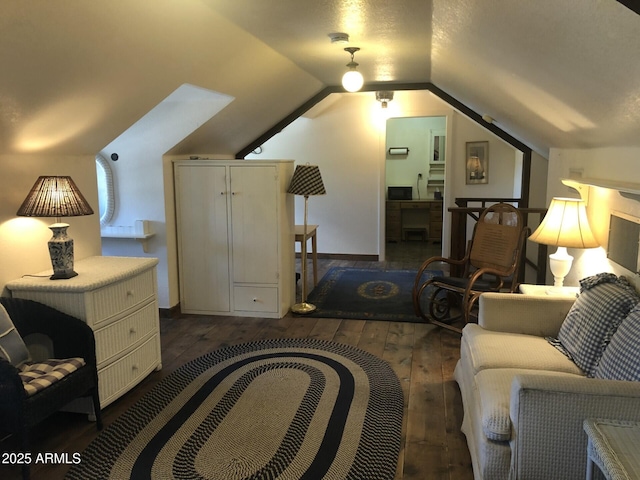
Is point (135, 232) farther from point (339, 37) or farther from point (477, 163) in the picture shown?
point (477, 163)

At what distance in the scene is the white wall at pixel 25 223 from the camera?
2750 millimetres

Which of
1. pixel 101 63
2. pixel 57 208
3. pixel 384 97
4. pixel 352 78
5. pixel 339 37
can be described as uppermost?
pixel 384 97

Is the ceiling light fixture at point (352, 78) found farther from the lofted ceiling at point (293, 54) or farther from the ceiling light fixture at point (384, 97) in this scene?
the ceiling light fixture at point (384, 97)

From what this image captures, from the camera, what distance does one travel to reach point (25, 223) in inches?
113

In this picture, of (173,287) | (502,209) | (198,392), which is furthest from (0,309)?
(502,209)

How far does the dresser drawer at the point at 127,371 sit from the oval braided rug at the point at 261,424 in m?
0.14

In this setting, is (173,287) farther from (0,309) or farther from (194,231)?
(0,309)

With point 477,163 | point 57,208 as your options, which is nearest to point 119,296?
point 57,208

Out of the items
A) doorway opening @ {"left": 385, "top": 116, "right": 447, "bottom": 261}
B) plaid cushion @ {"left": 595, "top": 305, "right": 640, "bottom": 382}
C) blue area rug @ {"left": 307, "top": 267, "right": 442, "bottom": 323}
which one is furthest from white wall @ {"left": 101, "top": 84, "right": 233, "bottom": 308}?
doorway opening @ {"left": 385, "top": 116, "right": 447, "bottom": 261}

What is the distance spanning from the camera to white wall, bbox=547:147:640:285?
2.65 meters

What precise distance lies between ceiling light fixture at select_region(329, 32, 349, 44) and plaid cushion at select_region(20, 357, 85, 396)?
2.37m

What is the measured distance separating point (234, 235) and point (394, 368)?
187 cm

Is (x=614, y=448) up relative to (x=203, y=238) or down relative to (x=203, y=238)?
down

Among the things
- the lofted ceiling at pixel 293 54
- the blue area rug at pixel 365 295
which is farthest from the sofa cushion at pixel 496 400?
the blue area rug at pixel 365 295
